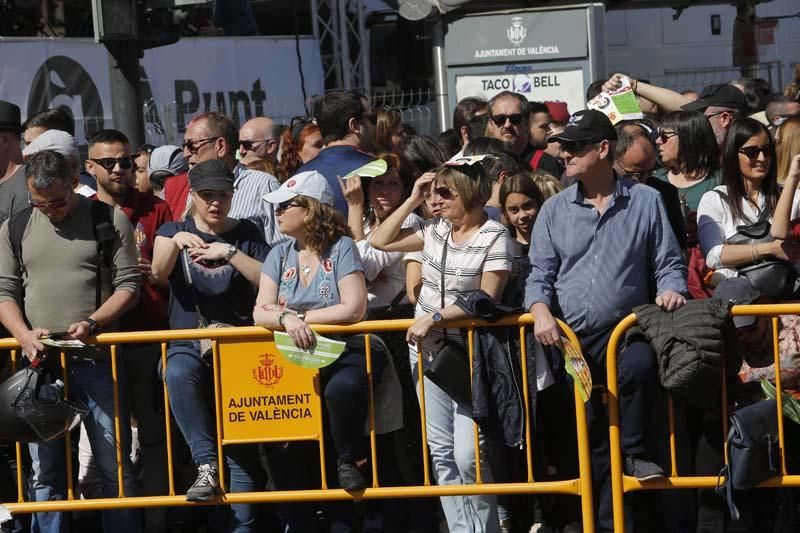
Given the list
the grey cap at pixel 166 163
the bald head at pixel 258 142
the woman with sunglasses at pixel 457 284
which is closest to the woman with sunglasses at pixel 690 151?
the woman with sunglasses at pixel 457 284

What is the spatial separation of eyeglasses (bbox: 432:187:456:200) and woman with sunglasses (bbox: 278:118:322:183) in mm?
2118

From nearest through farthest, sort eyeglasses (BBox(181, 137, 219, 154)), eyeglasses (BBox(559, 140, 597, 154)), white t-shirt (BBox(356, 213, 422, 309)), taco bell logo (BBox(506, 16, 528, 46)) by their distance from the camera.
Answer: eyeglasses (BBox(559, 140, 597, 154)) < white t-shirt (BBox(356, 213, 422, 309)) < eyeglasses (BBox(181, 137, 219, 154)) < taco bell logo (BBox(506, 16, 528, 46))

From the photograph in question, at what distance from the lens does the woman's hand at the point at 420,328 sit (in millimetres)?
6195

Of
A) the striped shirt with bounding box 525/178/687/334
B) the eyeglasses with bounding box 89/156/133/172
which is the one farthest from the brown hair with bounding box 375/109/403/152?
the striped shirt with bounding box 525/178/687/334

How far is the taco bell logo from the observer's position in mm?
11773

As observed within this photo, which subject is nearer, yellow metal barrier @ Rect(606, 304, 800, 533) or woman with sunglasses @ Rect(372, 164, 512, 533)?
yellow metal barrier @ Rect(606, 304, 800, 533)

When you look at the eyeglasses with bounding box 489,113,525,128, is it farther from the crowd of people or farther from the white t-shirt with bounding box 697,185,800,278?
the white t-shirt with bounding box 697,185,800,278

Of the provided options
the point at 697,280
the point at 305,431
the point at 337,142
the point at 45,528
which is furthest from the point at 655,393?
the point at 45,528

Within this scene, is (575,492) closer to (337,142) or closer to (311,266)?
(311,266)

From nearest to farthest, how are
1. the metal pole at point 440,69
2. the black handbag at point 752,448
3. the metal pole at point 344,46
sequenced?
the black handbag at point 752,448 → the metal pole at point 440,69 → the metal pole at point 344,46

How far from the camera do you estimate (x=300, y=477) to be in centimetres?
662

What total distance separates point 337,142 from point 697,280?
2.16m

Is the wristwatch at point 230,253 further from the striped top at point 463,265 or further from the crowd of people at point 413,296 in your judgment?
the striped top at point 463,265

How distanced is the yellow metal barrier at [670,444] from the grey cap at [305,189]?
1.66m
